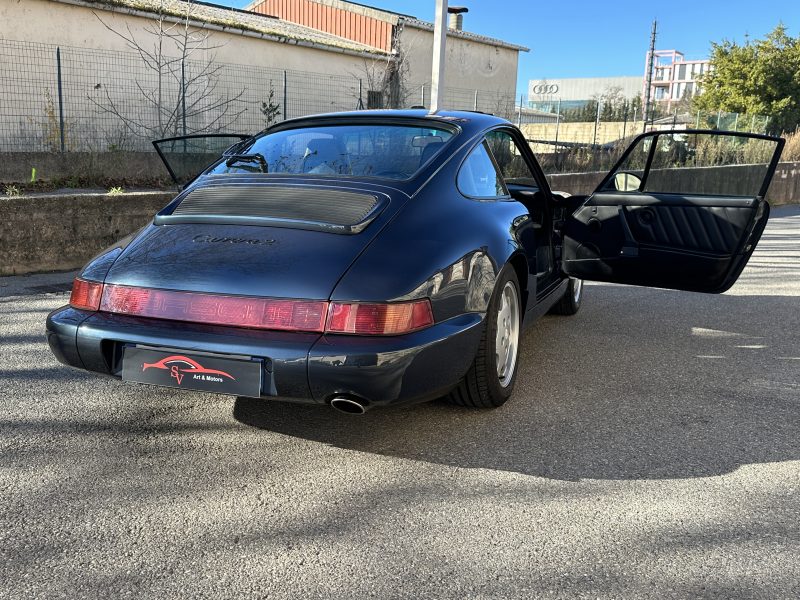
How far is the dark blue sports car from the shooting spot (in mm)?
2824

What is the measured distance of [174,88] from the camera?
17.1 metres

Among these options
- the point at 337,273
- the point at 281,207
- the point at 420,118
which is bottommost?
the point at 337,273

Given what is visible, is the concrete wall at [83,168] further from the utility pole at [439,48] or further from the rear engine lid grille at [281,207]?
the rear engine lid grille at [281,207]

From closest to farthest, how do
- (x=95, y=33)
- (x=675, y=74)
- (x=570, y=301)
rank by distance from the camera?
1. (x=570, y=301)
2. (x=95, y=33)
3. (x=675, y=74)

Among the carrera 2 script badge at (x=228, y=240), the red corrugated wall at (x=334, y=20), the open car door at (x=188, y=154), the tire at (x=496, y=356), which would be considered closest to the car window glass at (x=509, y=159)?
the tire at (x=496, y=356)

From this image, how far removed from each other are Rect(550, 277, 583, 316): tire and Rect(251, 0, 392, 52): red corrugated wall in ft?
81.6

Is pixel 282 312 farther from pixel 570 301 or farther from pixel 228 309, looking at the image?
pixel 570 301

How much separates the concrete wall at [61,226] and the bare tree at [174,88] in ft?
25.0

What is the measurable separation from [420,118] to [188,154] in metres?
2.72

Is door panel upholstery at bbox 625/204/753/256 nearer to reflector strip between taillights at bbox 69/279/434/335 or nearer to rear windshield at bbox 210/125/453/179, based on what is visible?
rear windshield at bbox 210/125/453/179

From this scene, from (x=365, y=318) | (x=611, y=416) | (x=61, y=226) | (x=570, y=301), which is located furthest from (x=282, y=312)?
(x=61, y=226)

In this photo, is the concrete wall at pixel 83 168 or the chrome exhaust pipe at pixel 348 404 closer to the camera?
the chrome exhaust pipe at pixel 348 404

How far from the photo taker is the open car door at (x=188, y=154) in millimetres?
4508

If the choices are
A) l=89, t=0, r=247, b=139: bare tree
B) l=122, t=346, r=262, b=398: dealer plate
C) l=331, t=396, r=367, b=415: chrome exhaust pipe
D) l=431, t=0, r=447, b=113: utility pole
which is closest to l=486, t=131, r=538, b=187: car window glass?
l=331, t=396, r=367, b=415: chrome exhaust pipe
